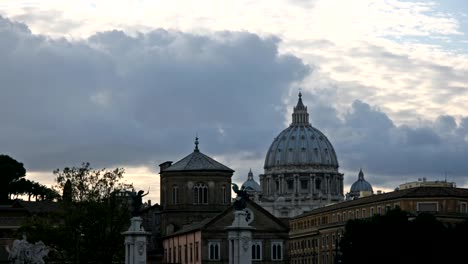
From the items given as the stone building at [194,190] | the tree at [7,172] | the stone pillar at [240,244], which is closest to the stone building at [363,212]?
the stone building at [194,190]

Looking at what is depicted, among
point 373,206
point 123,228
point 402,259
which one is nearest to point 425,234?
point 402,259

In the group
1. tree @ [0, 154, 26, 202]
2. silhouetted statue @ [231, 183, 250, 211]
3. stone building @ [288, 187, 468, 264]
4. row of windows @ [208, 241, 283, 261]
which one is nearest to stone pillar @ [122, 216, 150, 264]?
silhouetted statue @ [231, 183, 250, 211]

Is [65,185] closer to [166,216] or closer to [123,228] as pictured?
[123,228]

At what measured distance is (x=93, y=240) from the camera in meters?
111

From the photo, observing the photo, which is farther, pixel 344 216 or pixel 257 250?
pixel 344 216

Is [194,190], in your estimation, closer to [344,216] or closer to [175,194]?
[175,194]

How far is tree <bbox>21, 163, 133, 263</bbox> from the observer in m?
110

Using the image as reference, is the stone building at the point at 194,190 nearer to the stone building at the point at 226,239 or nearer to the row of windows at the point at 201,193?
the row of windows at the point at 201,193

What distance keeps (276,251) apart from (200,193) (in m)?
15.4

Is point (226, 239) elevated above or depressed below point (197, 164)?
below

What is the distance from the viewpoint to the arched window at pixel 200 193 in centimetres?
16812

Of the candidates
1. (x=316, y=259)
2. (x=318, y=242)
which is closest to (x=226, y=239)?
(x=316, y=259)

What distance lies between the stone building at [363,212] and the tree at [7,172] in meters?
37.7

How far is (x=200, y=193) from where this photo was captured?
16825cm
